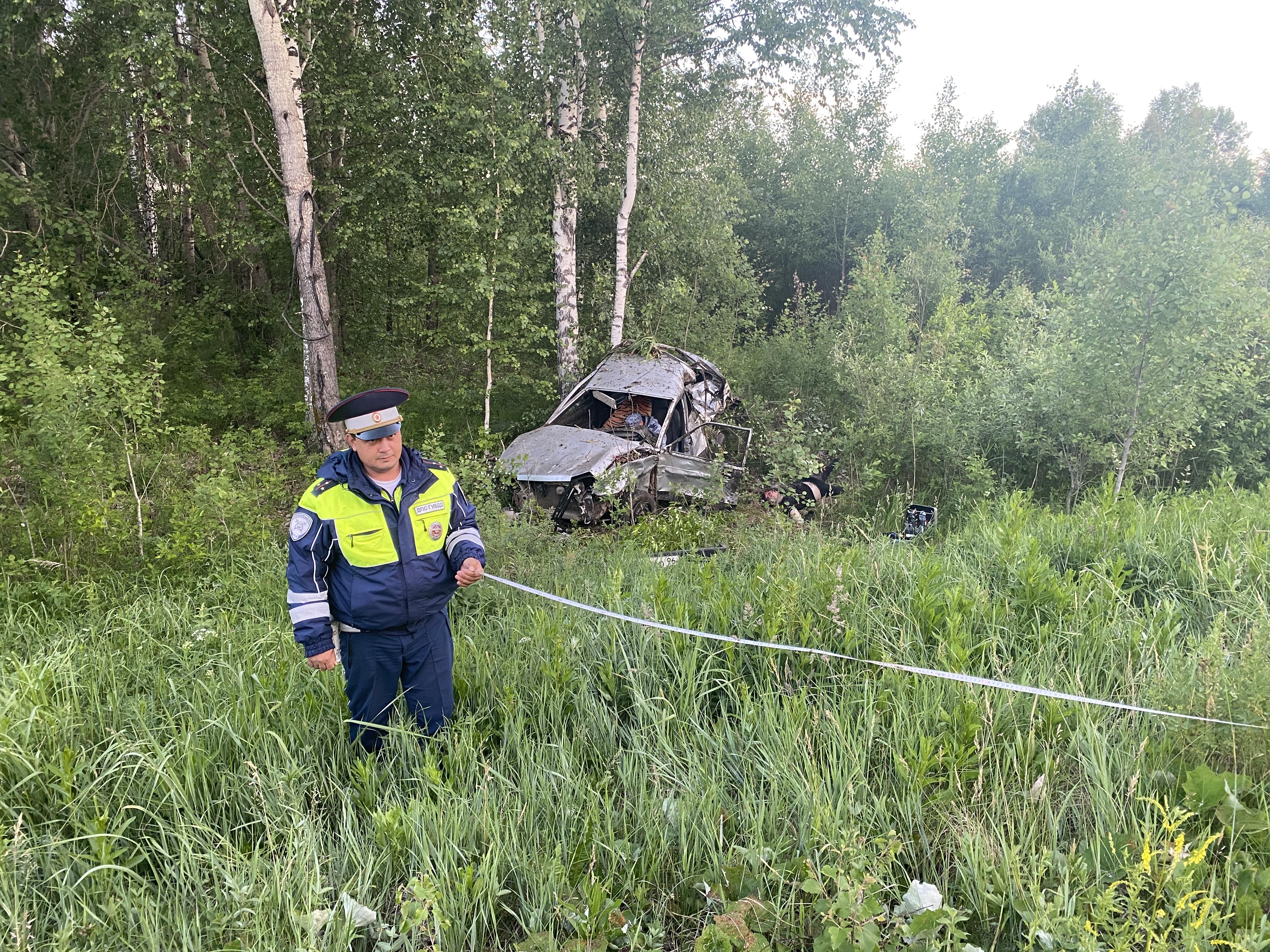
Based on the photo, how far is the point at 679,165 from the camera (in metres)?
12.2

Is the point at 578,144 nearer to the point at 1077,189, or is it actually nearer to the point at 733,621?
the point at 733,621

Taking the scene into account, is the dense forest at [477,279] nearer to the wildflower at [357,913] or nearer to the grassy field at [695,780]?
the grassy field at [695,780]

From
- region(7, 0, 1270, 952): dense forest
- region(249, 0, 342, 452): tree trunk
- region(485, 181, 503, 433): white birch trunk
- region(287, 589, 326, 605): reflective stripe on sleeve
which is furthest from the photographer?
region(485, 181, 503, 433): white birch trunk

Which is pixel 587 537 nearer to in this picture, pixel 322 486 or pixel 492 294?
pixel 322 486

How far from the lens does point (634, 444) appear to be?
7395 mm

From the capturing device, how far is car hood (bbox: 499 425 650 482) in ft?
22.6

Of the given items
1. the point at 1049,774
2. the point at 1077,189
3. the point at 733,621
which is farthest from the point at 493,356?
the point at 1077,189

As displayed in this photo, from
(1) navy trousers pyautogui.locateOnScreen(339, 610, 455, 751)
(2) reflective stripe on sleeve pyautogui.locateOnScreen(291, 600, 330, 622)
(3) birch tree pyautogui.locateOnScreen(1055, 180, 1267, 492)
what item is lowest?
(1) navy trousers pyautogui.locateOnScreen(339, 610, 455, 751)

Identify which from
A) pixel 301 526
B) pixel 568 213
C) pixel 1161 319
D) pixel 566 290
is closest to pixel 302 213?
pixel 566 290

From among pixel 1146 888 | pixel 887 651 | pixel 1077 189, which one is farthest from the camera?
pixel 1077 189

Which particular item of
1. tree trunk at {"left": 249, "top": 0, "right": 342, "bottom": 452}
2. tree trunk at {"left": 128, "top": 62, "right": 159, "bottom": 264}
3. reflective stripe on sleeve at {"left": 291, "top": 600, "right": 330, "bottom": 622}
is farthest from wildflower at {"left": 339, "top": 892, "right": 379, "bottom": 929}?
tree trunk at {"left": 128, "top": 62, "right": 159, "bottom": 264}

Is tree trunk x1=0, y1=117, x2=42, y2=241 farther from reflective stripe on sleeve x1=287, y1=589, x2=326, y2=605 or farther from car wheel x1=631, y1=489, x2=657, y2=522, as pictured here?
reflective stripe on sleeve x1=287, y1=589, x2=326, y2=605

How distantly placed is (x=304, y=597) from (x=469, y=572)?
63 cm

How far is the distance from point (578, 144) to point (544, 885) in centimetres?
1074
